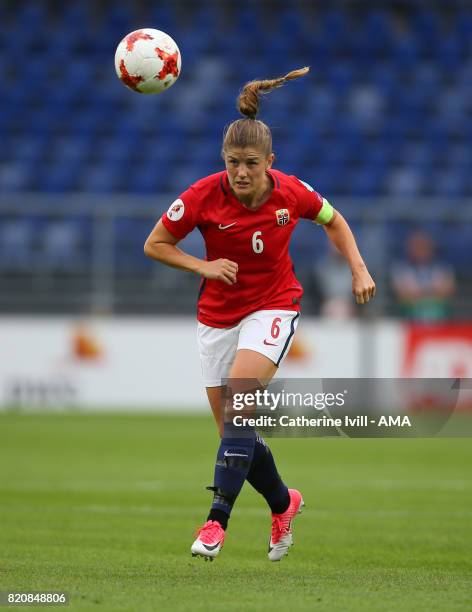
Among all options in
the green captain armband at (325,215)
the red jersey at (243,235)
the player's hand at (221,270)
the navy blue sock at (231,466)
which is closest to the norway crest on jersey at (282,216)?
the red jersey at (243,235)

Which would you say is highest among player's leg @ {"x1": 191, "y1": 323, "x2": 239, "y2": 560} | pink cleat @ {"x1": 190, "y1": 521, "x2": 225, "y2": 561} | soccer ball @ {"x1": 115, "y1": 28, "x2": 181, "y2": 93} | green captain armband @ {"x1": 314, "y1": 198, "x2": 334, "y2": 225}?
soccer ball @ {"x1": 115, "y1": 28, "x2": 181, "y2": 93}

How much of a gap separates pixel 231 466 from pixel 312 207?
4.69 ft

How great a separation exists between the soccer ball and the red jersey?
2.25 feet

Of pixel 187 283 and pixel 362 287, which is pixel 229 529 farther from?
pixel 187 283

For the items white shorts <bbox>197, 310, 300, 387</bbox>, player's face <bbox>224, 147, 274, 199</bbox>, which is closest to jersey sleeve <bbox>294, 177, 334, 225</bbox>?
player's face <bbox>224, 147, 274, 199</bbox>

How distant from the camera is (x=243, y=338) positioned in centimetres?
591

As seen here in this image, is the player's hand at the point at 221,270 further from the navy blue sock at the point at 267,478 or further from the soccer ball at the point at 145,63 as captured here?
the soccer ball at the point at 145,63

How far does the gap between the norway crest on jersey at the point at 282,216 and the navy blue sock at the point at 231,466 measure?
1046 millimetres

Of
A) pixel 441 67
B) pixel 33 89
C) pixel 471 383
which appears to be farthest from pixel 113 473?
pixel 441 67

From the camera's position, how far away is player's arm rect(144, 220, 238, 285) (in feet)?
18.6

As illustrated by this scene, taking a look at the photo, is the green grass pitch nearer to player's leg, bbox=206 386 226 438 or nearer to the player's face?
player's leg, bbox=206 386 226 438

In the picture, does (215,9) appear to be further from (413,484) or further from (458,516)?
(458,516)

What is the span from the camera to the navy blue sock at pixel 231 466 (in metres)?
5.71

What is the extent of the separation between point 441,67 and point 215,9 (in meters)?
4.46
